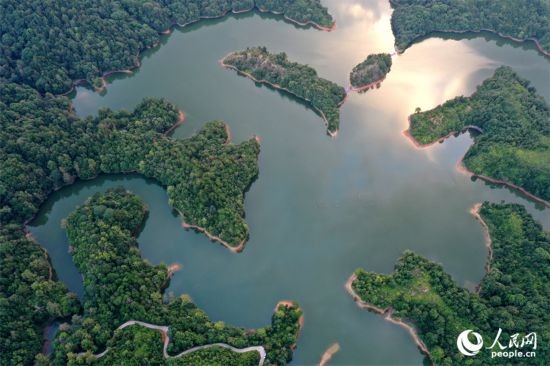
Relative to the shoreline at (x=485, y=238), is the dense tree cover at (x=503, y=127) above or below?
above

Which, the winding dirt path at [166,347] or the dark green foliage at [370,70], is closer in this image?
the winding dirt path at [166,347]

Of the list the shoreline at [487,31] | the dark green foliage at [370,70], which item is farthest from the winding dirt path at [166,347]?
the shoreline at [487,31]

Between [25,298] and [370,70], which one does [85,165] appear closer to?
[25,298]

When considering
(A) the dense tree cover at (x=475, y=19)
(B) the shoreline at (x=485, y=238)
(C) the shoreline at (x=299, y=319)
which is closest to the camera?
(C) the shoreline at (x=299, y=319)

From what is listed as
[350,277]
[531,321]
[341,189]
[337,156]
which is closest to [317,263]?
[350,277]

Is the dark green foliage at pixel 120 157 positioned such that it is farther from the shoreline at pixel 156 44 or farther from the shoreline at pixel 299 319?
the shoreline at pixel 299 319

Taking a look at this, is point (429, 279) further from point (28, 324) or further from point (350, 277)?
point (28, 324)

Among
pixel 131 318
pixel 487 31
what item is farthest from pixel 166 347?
pixel 487 31
